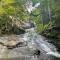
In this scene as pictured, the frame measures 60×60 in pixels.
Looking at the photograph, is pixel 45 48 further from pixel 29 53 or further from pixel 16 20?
pixel 16 20

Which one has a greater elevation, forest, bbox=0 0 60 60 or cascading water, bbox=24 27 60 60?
forest, bbox=0 0 60 60

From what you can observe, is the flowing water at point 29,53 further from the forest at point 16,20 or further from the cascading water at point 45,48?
the forest at point 16,20

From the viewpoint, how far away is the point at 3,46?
15961mm

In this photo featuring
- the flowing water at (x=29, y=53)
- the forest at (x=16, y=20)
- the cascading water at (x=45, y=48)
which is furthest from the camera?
the forest at (x=16, y=20)

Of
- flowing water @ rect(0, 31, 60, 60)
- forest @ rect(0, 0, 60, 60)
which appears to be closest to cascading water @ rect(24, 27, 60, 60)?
flowing water @ rect(0, 31, 60, 60)

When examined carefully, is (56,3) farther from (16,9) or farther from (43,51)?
(16,9)

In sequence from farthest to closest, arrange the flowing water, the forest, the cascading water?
the forest, the cascading water, the flowing water

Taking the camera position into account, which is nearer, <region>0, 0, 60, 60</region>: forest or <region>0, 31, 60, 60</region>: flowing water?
<region>0, 31, 60, 60</region>: flowing water

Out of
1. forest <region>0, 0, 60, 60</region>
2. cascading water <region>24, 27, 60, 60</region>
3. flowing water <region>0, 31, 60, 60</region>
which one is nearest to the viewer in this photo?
flowing water <region>0, 31, 60, 60</region>

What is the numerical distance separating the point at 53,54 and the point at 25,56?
84.3 inches

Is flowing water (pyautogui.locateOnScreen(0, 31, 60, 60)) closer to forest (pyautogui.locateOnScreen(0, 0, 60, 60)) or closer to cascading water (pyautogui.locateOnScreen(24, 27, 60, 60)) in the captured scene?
cascading water (pyautogui.locateOnScreen(24, 27, 60, 60))

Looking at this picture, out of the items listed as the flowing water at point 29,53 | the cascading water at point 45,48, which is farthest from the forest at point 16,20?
the flowing water at point 29,53

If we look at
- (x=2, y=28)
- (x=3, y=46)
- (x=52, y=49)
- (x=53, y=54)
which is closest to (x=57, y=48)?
(x=52, y=49)

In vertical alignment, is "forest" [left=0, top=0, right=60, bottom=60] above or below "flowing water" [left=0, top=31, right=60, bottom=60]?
above
